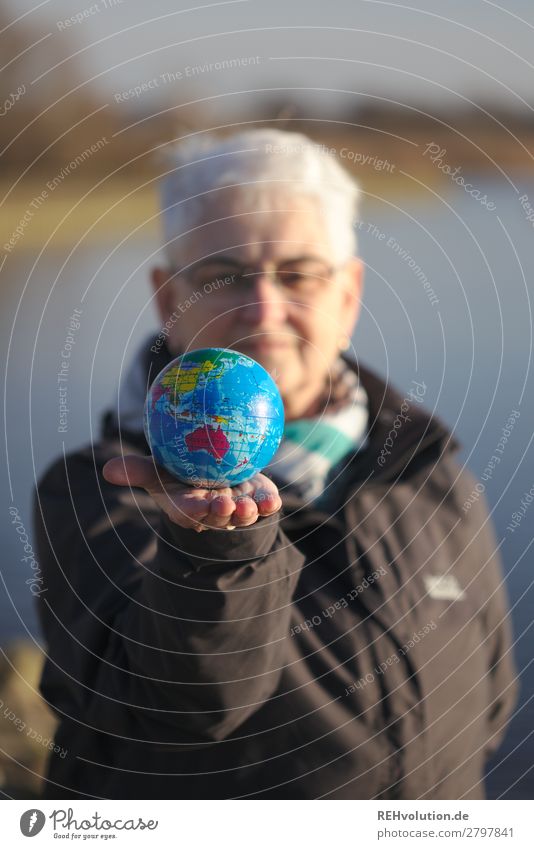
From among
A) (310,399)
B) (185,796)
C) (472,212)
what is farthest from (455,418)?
(472,212)

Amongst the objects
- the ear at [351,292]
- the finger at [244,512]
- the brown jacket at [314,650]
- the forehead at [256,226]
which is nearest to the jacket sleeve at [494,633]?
the brown jacket at [314,650]

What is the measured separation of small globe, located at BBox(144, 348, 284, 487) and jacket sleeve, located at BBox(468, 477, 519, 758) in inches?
51.2

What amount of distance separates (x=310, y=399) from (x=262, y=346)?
259 mm

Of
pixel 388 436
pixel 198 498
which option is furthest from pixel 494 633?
pixel 198 498

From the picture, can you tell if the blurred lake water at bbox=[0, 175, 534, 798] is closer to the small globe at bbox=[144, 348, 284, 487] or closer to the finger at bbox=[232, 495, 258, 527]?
the small globe at bbox=[144, 348, 284, 487]

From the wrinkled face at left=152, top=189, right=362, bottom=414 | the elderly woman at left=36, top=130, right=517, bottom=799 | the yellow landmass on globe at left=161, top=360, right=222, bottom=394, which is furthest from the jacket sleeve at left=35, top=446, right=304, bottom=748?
the wrinkled face at left=152, top=189, right=362, bottom=414

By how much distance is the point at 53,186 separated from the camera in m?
23.2

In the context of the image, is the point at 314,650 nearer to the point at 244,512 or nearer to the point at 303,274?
the point at 244,512

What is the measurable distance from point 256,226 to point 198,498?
5.66 feet

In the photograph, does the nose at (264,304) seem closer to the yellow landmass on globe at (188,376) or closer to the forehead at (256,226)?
the forehead at (256,226)

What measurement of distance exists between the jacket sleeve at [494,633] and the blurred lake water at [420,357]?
859 millimetres

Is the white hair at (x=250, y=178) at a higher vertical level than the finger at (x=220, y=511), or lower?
higher

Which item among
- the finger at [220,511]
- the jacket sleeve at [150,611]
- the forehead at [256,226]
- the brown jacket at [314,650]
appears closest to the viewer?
the finger at [220,511]

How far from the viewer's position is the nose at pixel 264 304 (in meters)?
4.22
